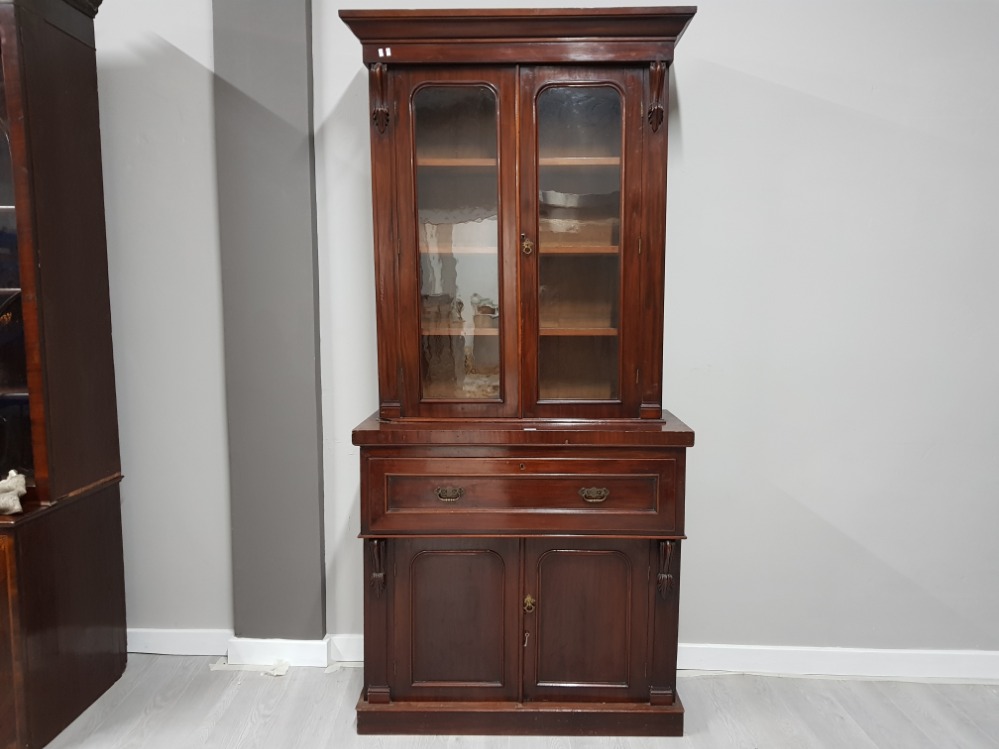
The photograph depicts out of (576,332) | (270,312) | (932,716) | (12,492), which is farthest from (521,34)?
(932,716)

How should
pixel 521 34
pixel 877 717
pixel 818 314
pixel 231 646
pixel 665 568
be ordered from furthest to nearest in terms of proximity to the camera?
pixel 231 646 → pixel 818 314 → pixel 877 717 → pixel 665 568 → pixel 521 34

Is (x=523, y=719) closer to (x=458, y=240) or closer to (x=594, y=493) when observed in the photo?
(x=594, y=493)

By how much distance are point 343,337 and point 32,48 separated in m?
1.18

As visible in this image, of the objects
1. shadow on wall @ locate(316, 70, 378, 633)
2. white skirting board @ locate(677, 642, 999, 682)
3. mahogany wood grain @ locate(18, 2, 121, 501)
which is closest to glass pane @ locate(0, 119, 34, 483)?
mahogany wood grain @ locate(18, 2, 121, 501)

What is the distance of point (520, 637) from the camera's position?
1861 mm

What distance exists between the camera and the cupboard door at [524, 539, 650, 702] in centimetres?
183

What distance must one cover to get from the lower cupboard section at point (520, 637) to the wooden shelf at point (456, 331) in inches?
24.0

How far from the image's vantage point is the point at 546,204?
5.90ft

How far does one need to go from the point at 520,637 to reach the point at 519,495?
0.45 meters

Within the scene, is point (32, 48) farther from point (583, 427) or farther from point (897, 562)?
point (897, 562)

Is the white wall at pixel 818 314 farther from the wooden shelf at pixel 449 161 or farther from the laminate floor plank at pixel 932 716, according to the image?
the wooden shelf at pixel 449 161

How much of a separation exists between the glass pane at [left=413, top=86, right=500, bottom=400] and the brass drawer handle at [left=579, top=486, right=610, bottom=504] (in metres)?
0.38

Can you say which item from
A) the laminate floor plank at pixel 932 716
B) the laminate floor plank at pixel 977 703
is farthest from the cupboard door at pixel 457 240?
the laminate floor plank at pixel 977 703

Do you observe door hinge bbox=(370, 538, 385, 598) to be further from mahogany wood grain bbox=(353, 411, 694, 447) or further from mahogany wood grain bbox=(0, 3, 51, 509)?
mahogany wood grain bbox=(0, 3, 51, 509)
